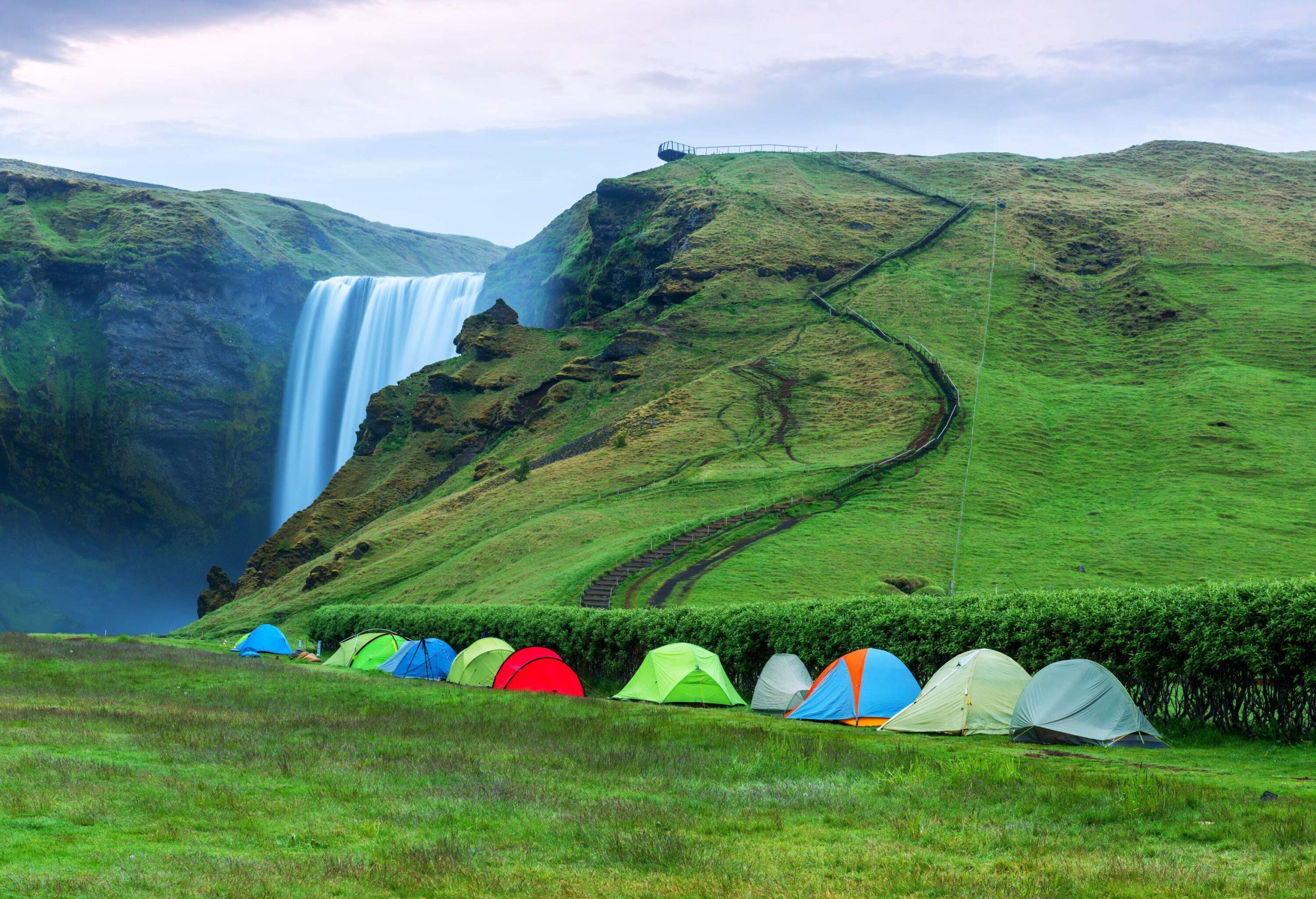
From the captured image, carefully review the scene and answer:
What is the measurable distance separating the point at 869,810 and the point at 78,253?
537 feet

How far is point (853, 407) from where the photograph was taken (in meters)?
91.0

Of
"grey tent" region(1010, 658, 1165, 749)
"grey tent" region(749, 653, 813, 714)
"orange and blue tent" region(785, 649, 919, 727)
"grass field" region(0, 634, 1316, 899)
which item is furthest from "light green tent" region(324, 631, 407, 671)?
"grey tent" region(1010, 658, 1165, 749)

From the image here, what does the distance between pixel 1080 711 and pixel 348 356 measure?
137319mm

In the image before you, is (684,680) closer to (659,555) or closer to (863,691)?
(863,691)

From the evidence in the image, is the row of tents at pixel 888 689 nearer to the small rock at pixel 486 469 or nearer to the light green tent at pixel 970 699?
the light green tent at pixel 970 699

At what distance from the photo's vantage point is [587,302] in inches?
5689

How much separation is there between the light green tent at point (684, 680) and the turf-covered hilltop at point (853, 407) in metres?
14.2

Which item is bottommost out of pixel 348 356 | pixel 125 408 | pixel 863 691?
pixel 863 691

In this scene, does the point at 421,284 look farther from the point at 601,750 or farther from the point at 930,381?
the point at 601,750

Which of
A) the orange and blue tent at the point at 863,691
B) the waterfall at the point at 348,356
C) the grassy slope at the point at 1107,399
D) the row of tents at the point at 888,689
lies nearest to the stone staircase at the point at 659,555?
the grassy slope at the point at 1107,399

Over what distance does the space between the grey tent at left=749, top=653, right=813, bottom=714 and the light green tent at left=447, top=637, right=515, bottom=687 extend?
10.6m

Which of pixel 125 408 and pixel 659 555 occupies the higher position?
pixel 125 408

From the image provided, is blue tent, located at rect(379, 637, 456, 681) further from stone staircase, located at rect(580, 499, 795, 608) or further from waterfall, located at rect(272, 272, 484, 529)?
waterfall, located at rect(272, 272, 484, 529)

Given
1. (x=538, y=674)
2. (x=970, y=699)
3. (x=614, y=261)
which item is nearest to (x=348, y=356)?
(x=614, y=261)
